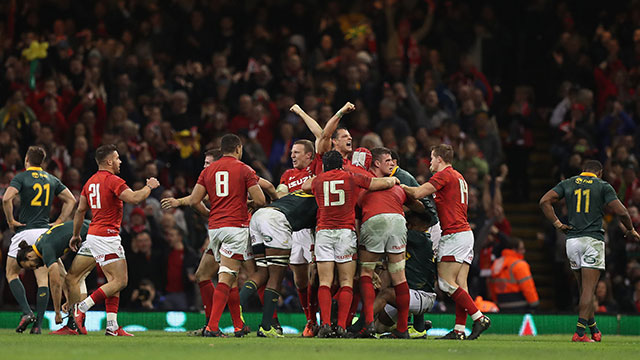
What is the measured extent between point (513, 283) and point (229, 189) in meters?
7.47

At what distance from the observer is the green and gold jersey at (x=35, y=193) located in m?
14.7

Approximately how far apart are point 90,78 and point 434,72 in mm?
7462

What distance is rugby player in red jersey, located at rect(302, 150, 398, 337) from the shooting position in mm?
12930

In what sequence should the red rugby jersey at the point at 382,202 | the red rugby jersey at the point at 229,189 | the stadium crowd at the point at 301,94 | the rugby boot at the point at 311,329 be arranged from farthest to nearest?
1. the stadium crowd at the point at 301,94
2. the rugby boot at the point at 311,329
3. the red rugby jersey at the point at 382,202
4. the red rugby jersey at the point at 229,189

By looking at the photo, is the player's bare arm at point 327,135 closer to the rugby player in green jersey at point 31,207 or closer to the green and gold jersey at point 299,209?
the green and gold jersey at point 299,209

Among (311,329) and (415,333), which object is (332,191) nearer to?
(311,329)

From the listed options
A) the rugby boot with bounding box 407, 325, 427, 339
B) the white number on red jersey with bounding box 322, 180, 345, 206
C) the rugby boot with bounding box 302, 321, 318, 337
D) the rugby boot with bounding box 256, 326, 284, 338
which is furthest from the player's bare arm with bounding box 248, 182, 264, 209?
the rugby boot with bounding box 407, 325, 427, 339

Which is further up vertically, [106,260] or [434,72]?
[434,72]

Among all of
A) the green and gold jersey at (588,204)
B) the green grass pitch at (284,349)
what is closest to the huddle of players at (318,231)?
the green grass pitch at (284,349)

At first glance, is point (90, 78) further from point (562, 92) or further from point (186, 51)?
point (562, 92)

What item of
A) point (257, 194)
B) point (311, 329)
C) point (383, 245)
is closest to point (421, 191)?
point (383, 245)

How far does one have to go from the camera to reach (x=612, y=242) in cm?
1952

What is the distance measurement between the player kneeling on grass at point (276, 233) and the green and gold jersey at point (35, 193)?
3273 mm

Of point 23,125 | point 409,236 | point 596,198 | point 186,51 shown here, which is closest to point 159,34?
point 186,51
